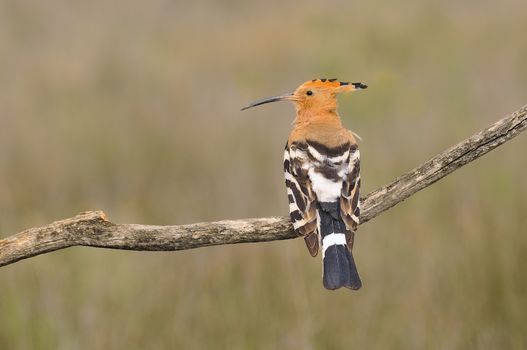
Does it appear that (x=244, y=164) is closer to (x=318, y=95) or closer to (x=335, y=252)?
(x=318, y=95)

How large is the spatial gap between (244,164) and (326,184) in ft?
13.3

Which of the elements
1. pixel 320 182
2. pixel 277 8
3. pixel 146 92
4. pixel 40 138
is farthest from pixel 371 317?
pixel 277 8

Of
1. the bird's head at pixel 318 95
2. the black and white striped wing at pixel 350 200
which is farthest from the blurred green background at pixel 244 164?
the black and white striped wing at pixel 350 200

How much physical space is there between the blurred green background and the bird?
121 centimetres

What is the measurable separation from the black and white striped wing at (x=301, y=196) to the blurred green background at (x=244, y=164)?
1277 millimetres

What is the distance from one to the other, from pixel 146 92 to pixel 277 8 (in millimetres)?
4232

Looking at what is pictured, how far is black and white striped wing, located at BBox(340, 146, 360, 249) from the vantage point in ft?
12.0

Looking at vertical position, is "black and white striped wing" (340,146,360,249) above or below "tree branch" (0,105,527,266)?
above

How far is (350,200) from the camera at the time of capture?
3736mm

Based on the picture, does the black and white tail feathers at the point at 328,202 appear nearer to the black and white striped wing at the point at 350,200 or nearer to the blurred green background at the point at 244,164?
the black and white striped wing at the point at 350,200

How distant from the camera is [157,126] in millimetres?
8648

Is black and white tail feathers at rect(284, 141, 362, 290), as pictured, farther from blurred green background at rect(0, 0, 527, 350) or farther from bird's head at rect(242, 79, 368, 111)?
blurred green background at rect(0, 0, 527, 350)

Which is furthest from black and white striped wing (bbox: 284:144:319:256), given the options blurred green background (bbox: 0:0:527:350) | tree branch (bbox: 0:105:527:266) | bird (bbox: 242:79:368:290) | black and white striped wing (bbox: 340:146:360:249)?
blurred green background (bbox: 0:0:527:350)

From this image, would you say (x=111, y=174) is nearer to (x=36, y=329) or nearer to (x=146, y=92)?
(x=146, y=92)
